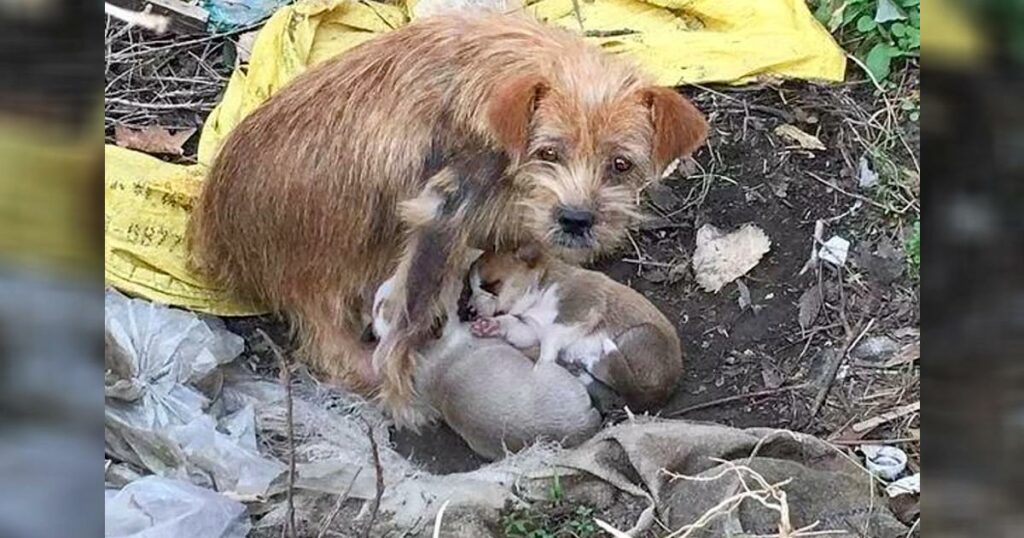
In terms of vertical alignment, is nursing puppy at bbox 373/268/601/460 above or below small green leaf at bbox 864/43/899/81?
below

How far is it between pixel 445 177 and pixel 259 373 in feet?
1.00

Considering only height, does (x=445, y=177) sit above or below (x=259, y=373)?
above

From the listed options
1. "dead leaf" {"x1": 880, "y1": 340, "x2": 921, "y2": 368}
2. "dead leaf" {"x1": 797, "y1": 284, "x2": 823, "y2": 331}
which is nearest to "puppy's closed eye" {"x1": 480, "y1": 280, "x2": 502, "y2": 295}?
"dead leaf" {"x1": 797, "y1": 284, "x2": 823, "y2": 331}

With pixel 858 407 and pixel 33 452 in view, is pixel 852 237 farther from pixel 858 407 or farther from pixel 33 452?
pixel 33 452

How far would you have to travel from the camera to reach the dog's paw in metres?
2.17

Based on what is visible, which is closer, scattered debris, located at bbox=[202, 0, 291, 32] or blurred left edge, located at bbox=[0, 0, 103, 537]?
blurred left edge, located at bbox=[0, 0, 103, 537]

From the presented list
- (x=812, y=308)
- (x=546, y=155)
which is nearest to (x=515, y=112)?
(x=546, y=155)

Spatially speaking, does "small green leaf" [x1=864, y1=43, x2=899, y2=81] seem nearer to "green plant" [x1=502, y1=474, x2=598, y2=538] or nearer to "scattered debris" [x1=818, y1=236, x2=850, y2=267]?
"scattered debris" [x1=818, y1=236, x2=850, y2=267]

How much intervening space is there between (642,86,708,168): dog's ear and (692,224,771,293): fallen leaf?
3.8 inches

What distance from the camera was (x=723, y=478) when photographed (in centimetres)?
214

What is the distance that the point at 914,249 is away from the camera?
215 cm

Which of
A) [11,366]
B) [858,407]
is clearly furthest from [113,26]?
[858,407]

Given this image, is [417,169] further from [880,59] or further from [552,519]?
[880,59]

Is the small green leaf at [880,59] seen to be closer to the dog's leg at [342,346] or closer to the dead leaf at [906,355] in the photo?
the dead leaf at [906,355]
